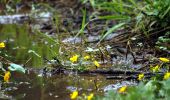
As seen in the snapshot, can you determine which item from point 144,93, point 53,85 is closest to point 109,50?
point 53,85

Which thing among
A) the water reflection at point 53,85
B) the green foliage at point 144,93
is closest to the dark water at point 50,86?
the water reflection at point 53,85

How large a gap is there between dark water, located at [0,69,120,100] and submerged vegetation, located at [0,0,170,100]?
69mm

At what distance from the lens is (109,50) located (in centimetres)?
345

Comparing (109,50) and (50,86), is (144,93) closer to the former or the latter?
(50,86)

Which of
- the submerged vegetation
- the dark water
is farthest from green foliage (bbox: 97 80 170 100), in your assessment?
the dark water

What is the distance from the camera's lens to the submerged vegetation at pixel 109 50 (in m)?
2.28

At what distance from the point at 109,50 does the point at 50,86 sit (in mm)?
985

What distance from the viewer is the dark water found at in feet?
7.75

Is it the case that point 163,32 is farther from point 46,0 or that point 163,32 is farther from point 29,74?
point 46,0

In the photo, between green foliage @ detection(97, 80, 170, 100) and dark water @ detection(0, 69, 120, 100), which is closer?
green foliage @ detection(97, 80, 170, 100)

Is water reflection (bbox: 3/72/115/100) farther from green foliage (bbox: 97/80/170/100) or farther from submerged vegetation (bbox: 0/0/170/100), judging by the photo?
green foliage (bbox: 97/80/170/100)

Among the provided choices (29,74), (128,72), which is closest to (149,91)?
(128,72)

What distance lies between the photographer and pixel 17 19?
20.7 feet

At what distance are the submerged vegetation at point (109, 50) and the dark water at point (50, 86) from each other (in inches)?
2.7
